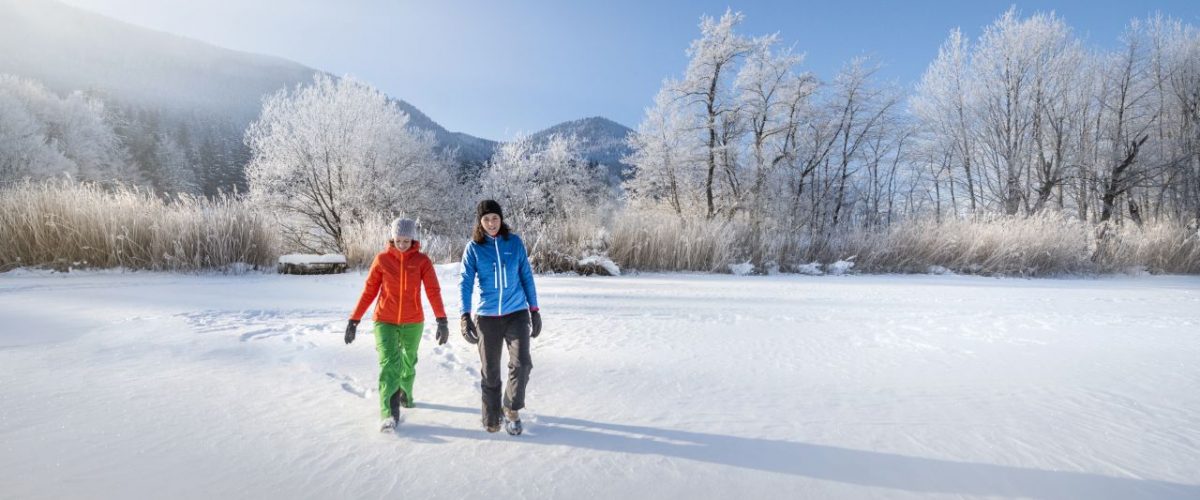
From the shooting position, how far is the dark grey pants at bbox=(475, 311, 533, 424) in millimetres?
2094

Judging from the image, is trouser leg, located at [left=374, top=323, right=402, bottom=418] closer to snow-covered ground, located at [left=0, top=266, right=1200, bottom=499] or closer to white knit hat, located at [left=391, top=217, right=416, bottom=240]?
snow-covered ground, located at [left=0, top=266, right=1200, bottom=499]

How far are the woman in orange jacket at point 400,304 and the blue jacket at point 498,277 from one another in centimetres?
17

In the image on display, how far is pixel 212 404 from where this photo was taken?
222 centimetres

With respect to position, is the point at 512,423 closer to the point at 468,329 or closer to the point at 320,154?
the point at 468,329

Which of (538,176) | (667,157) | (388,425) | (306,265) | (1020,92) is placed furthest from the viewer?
(538,176)

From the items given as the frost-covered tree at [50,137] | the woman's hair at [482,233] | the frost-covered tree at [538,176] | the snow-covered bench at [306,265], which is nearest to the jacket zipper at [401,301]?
the woman's hair at [482,233]

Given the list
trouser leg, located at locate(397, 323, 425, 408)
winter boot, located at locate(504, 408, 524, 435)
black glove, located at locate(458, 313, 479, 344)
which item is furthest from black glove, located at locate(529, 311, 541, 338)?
trouser leg, located at locate(397, 323, 425, 408)

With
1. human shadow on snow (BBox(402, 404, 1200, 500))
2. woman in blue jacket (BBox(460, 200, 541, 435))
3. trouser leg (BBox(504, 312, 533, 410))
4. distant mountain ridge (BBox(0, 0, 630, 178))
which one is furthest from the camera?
distant mountain ridge (BBox(0, 0, 630, 178))

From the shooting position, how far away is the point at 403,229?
2424 millimetres

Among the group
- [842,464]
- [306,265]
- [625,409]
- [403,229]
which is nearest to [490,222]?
[403,229]

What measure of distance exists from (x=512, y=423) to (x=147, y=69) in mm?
147953

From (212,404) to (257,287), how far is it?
4.40 meters

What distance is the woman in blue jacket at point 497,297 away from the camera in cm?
224

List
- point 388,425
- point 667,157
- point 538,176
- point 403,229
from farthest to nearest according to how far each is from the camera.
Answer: point 538,176 → point 667,157 → point 403,229 → point 388,425
